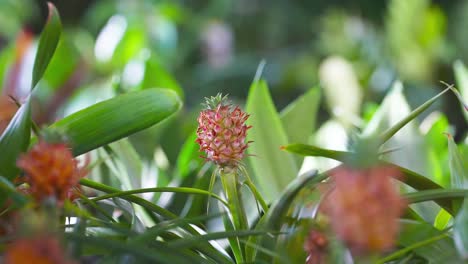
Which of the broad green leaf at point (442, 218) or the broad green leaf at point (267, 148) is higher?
the broad green leaf at point (267, 148)

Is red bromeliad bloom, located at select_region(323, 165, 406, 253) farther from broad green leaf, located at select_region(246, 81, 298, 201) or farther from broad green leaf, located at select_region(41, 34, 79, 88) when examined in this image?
broad green leaf, located at select_region(41, 34, 79, 88)

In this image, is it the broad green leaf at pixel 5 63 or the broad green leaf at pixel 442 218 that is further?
the broad green leaf at pixel 5 63

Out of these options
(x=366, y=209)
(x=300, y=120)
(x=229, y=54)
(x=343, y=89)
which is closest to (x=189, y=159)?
(x=300, y=120)

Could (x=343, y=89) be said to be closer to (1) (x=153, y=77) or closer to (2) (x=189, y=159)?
(1) (x=153, y=77)

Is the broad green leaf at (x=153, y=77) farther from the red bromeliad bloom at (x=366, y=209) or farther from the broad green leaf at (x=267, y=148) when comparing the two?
the red bromeliad bloom at (x=366, y=209)

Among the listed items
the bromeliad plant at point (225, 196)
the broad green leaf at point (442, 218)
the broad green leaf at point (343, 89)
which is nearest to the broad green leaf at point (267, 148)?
the bromeliad plant at point (225, 196)

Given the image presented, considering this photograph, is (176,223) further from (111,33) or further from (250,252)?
(111,33)

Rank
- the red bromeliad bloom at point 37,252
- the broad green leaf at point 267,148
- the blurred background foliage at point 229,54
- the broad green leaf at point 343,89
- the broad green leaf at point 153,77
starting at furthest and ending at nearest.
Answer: the broad green leaf at point 343,89 < the blurred background foliage at point 229,54 < the broad green leaf at point 153,77 < the broad green leaf at point 267,148 < the red bromeliad bloom at point 37,252

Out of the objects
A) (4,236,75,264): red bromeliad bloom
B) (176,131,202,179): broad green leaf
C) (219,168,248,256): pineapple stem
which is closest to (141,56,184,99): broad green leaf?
(176,131,202,179): broad green leaf
